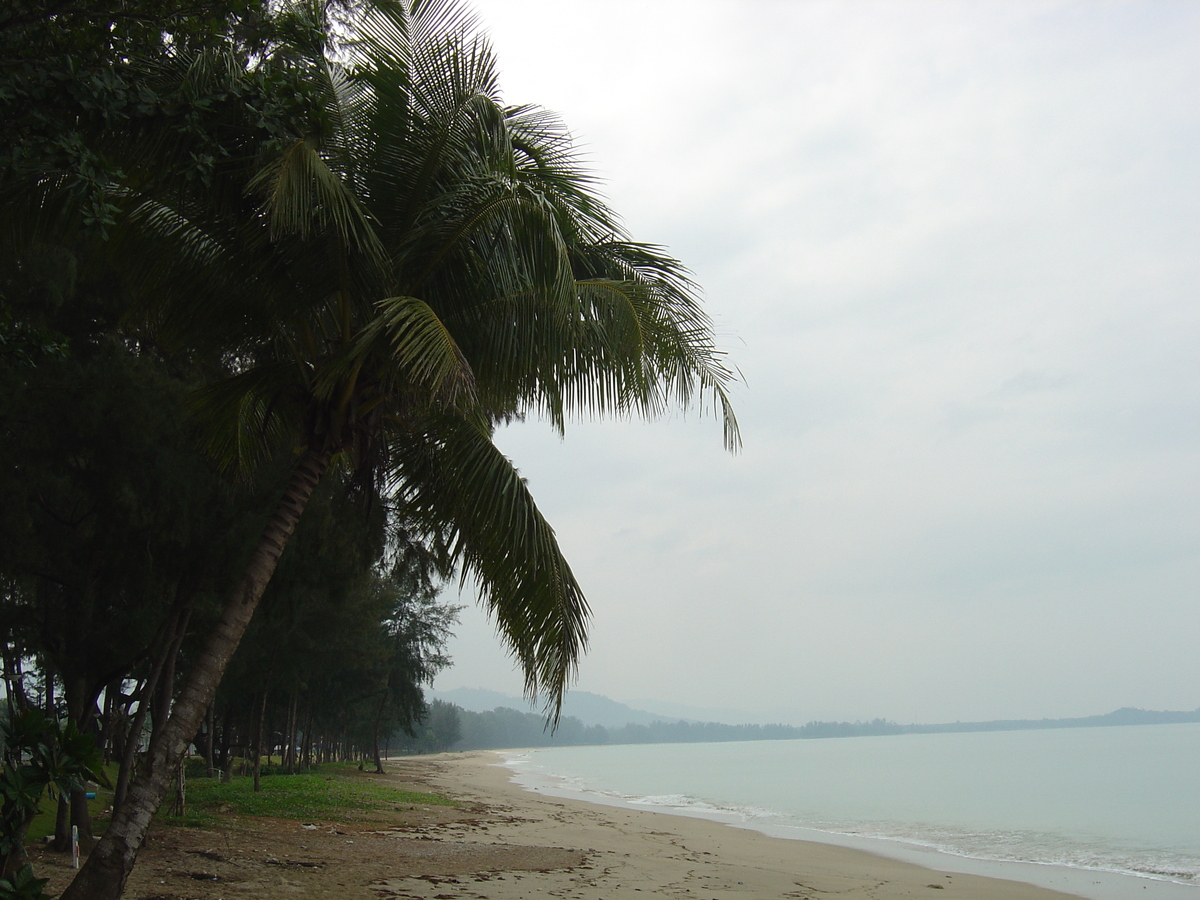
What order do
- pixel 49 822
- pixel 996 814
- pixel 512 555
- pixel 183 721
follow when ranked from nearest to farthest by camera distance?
pixel 183 721
pixel 512 555
pixel 49 822
pixel 996 814

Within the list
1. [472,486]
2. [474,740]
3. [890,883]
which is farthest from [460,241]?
[474,740]

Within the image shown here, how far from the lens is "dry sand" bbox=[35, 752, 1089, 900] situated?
8.27 m

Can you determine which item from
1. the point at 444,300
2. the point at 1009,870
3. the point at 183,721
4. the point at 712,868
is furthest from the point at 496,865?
the point at 1009,870

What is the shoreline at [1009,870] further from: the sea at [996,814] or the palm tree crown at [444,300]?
the palm tree crown at [444,300]

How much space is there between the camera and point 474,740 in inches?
5856

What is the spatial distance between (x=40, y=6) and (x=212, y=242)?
6.54ft

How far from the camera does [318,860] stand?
9914mm

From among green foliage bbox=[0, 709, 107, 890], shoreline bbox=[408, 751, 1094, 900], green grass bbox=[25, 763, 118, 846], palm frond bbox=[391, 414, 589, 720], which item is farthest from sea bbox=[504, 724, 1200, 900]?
green foliage bbox=[0, 709, 107, 890]

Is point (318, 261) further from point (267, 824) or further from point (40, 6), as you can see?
point (267, 824)

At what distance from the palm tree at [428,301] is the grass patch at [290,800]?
842 centimetres

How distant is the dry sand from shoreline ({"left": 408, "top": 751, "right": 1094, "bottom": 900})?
3cm

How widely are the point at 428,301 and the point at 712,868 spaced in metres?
10.4

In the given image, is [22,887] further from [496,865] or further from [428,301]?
[496,865]

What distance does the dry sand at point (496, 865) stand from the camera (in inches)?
325
